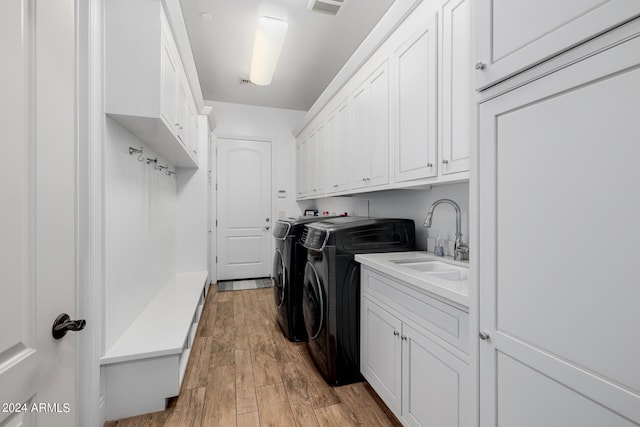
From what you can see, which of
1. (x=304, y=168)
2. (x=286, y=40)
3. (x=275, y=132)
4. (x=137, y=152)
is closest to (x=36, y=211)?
(x=137, y=152)

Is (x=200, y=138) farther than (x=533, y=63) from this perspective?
Yes

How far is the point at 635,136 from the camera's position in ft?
1.82

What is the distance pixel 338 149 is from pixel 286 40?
46.8 inches

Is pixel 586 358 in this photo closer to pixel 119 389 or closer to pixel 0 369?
pixel 0 369

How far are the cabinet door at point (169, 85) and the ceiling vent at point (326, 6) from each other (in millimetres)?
1114

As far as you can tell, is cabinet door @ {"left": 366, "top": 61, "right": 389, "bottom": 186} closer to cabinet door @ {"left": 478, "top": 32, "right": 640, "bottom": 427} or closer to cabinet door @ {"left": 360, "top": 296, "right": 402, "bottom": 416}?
cabinet door @ {"left": 360, "top": 296, "right": 402, "bottom": 416}

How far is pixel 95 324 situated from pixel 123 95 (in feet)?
4.04

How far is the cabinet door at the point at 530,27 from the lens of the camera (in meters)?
0.60

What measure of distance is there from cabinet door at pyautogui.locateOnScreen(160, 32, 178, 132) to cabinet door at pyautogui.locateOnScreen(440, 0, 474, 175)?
158 centimetres

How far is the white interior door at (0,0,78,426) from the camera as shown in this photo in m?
0.64

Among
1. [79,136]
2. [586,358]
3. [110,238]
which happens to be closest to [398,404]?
[586,358]

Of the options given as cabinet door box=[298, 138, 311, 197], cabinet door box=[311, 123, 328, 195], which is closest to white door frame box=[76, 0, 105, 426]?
cabinet door box=[311, 123, 328, 195]

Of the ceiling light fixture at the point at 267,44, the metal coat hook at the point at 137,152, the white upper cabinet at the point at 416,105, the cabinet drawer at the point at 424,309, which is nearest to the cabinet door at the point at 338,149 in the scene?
the white upper cabinet at the point at 416,105

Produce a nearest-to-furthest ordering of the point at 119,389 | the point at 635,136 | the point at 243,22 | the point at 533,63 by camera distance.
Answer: the point at 635,136 < the point at 533,63 < the point at 119,389 < the point at 243,22
